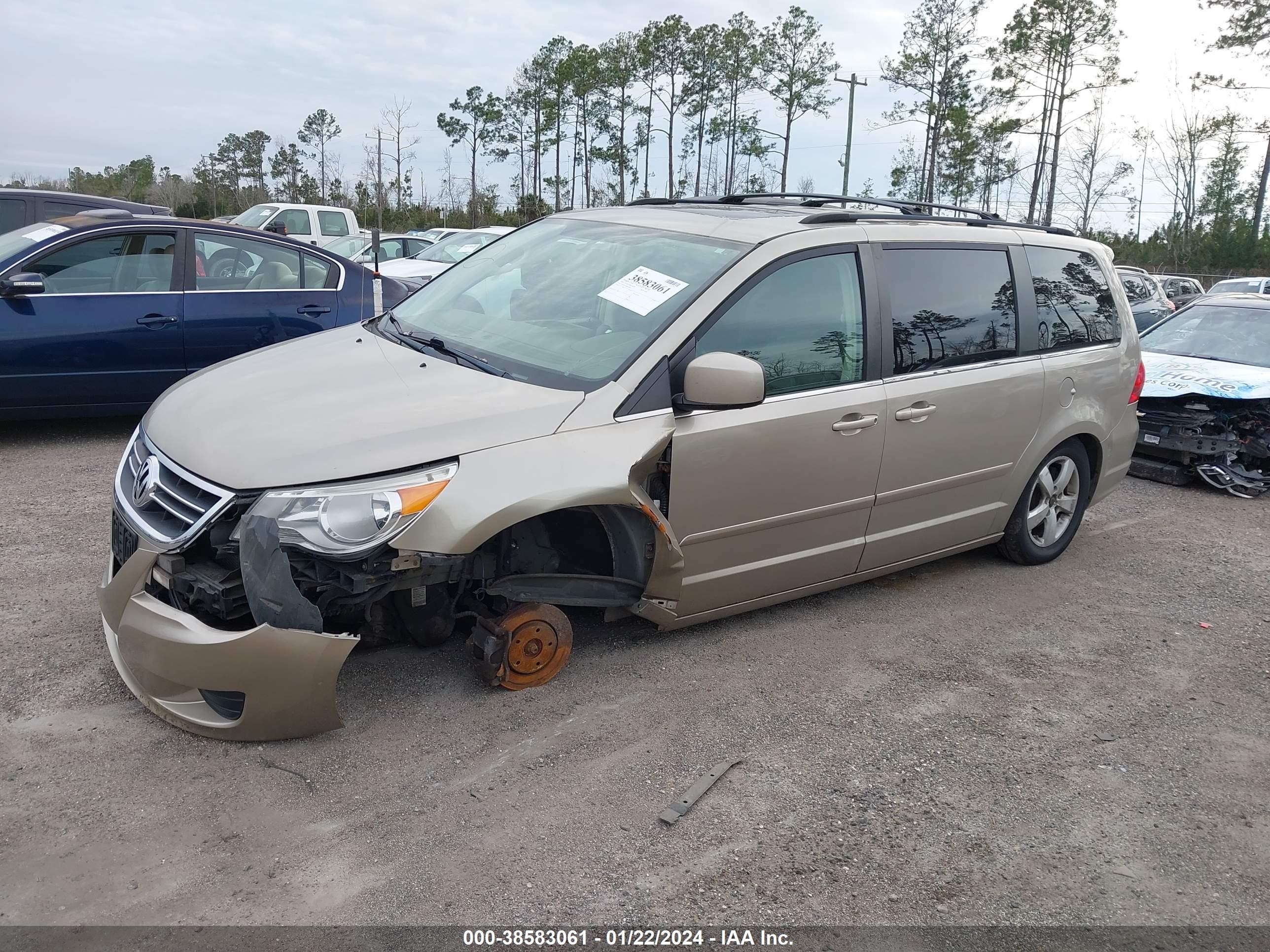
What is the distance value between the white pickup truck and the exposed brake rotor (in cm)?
1648

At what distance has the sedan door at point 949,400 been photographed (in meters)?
4.35

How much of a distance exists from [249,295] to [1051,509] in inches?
222

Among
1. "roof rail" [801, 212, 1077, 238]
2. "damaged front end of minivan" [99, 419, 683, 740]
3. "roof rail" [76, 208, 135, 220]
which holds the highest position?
"roof rail" [801, 212, 1077, 238]

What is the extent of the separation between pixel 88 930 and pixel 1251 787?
3.59 m

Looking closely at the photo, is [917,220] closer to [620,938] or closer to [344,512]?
[344,512]

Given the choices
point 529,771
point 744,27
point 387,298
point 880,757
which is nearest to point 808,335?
point 880,757

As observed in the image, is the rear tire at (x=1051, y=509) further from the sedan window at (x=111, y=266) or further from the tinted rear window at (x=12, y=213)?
the tinted rear window at (x=12, y=213)

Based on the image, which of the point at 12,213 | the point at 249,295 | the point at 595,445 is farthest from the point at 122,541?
the point at 12,213

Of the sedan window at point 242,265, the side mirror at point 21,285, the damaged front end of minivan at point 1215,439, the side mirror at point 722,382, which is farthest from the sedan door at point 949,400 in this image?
the side mirror at point 21,285

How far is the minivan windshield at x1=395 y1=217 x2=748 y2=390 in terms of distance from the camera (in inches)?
147

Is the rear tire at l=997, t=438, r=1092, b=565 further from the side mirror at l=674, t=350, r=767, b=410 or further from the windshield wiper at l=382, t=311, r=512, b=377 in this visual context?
the windshield wiper at l=382, t=311, r=512, b=377

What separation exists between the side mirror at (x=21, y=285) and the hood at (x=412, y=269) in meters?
7.99

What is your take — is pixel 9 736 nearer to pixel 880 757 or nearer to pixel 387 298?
pixel 880 757

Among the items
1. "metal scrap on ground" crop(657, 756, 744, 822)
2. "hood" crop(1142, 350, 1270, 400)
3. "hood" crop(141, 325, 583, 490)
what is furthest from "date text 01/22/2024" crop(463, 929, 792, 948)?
"hood" crop(1142, 350, 1270, 400)
